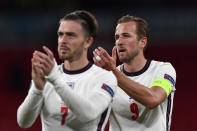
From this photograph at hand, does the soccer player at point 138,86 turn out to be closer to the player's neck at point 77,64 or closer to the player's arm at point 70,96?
the player's neck at point 77,64

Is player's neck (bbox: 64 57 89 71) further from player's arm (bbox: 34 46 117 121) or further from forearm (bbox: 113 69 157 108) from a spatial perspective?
forearm (bbox: 113 69 157 108)

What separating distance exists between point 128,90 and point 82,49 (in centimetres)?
69

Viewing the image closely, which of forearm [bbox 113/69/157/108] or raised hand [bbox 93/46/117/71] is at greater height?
raised hand [bbox 93/46/117/71]

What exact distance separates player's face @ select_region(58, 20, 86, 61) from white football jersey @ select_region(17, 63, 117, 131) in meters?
0.18

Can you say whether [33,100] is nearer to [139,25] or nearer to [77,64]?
[77,64]

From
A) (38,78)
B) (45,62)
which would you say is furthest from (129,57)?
(45,62)

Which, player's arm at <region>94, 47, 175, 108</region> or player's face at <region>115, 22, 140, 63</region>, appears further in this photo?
player's face at <region>115, 22, 140, 63</region>

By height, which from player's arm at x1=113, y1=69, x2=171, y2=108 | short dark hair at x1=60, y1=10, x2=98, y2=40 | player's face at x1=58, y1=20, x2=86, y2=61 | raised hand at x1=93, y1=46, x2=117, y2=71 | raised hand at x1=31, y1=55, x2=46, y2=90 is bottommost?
player's arm at x1=113, y1=69, x2=171, y2=108

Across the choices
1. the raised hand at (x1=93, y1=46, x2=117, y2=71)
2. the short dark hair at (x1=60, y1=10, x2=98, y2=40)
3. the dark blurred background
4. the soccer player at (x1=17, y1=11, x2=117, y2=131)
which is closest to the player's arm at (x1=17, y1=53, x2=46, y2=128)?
the soccer player at (x1=17, y1=11, x2=117, y2=131)

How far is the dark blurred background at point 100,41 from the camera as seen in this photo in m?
12.5

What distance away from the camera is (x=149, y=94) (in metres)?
4.39

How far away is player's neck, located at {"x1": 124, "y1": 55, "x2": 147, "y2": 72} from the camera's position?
479cm
